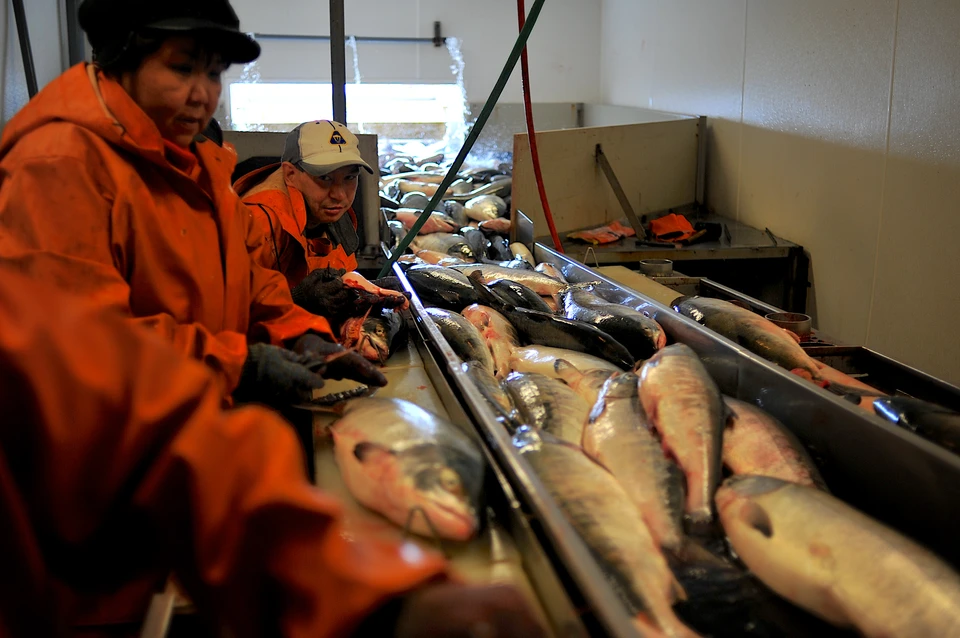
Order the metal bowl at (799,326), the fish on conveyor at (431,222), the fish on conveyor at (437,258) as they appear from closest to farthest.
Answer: the metal bowl at (799,326), the fish on conveyor at (437,258), the fish on conveyor at (431,222)

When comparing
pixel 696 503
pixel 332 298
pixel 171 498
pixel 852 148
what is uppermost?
pixel 852 148

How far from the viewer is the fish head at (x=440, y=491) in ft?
4.36

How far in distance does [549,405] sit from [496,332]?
70 cm

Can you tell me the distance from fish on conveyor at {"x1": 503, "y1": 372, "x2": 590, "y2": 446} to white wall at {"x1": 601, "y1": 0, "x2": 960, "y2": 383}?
273cm

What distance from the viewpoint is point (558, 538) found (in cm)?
120

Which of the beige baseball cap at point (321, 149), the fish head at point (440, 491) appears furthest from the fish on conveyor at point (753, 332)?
the beige baseball cap at point (321, 149)

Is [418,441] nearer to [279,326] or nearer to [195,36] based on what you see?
[279,326]

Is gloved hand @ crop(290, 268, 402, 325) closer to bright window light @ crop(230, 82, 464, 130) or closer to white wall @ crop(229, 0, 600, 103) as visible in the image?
bright window light @ crop(230, 82, 464, 130)

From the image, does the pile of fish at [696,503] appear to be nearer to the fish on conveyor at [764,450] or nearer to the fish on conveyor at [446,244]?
the fish on conveyor at [764,450]

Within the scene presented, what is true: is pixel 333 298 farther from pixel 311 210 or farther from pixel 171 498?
pixel 171 498

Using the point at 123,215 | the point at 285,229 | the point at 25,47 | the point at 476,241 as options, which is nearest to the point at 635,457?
the point at 123,215

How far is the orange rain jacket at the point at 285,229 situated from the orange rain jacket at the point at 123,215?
0.61 meters

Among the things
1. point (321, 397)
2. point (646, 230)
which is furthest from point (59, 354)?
point (646, 230)

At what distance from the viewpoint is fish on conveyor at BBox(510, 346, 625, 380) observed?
7.45 feet
